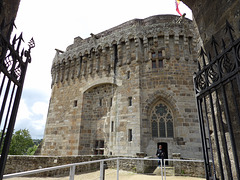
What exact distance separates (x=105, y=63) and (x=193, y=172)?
8.98m

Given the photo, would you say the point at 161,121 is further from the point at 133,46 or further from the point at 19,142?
the point at 19,142

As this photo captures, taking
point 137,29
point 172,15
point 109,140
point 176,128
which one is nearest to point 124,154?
point 109,140

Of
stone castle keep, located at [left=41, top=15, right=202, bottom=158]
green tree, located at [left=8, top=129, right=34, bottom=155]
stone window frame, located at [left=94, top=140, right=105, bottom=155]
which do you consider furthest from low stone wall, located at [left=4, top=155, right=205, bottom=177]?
green tree, located at [left=8, top=129, right=34, bottom=155]

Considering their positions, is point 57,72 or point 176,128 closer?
point 176,128

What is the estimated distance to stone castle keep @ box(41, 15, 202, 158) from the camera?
31.2 feet

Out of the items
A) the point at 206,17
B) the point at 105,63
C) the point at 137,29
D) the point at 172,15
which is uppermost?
the point at 172,15

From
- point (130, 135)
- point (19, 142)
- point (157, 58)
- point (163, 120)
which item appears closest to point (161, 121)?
point (163, 120)

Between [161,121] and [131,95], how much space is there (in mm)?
2417

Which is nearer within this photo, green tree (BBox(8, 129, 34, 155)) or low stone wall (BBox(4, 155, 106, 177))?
low stone wall (BBox(4, 155, 106, 177))

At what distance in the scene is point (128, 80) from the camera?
11.0 metres

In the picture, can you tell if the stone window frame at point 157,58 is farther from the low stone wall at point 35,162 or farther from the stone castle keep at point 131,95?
the low stone wall at point 35,162

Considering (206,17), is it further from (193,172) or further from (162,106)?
(162,106)

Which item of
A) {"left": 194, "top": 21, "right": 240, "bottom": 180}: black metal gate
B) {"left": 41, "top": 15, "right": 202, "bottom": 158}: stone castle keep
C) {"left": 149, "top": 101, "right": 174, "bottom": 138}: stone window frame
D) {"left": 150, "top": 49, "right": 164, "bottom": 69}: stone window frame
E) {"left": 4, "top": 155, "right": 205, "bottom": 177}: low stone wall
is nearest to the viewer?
{"left": 194, "top": 21, "right": 240, "bottom": 180}: black metal gate

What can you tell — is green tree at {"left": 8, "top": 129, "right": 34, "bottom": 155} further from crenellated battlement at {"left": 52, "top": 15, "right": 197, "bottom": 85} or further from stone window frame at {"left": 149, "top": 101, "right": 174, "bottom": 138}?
stone window frame at {"left": 149, "top": 101, "right": 174, "bottom": 138}
